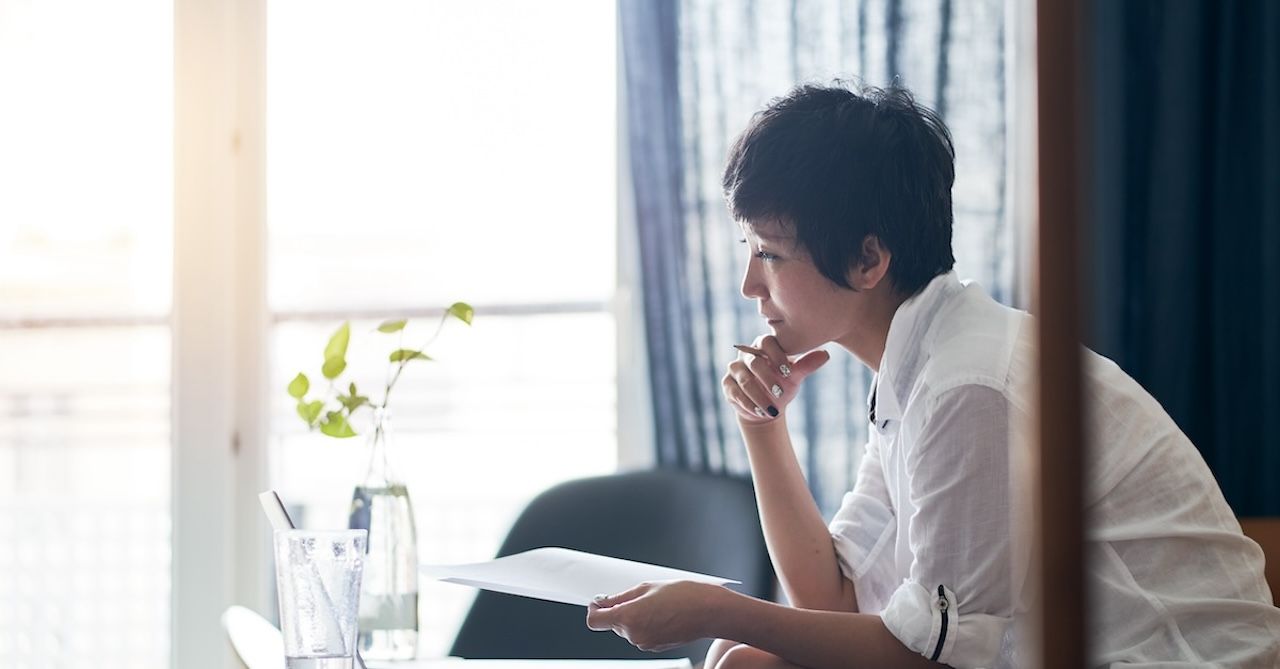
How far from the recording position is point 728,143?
7.09ft

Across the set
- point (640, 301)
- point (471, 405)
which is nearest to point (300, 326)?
point (471, 405)

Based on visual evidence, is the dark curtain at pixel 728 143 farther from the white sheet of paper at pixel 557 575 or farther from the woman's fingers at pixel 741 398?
the white sheet of paper at pixel 557 575

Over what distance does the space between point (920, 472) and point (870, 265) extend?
0.93 feet

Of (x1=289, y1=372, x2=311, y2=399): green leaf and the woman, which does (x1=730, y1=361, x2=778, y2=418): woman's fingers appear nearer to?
the woman

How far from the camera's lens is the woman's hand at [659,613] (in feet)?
3.84

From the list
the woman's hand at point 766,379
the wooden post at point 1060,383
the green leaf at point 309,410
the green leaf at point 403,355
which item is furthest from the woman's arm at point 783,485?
the wooden post at point 1060,383

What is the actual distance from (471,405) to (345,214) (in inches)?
18.5

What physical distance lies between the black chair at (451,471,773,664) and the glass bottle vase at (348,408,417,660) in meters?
0.46

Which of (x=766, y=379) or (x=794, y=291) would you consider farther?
(x=766, y=379)

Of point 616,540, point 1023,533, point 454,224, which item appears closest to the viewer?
point 1023,533

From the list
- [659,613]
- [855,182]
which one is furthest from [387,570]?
[855,182]

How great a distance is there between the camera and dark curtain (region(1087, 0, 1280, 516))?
204 centimetres

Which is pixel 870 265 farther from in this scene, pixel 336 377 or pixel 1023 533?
pixel 336 377

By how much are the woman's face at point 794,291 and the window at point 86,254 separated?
59.6 inches
